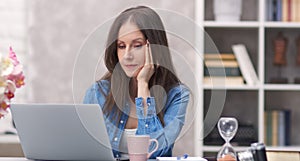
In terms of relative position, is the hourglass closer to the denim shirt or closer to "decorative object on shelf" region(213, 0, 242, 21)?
the denim shirt

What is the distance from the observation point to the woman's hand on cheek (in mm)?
1671

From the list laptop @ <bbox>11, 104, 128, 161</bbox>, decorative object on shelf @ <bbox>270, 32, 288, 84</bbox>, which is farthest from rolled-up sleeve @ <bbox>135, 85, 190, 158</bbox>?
decorative object on shelf @ <bbox>270, 32, 288, 84</bbox>

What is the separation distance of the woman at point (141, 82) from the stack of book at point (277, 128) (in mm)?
1977

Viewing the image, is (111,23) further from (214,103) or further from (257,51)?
(257,51)

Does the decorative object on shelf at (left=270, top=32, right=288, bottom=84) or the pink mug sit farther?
the decorative object on shelf at (left=270, top=32, right=288, bottom=84)

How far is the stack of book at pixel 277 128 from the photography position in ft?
12.0

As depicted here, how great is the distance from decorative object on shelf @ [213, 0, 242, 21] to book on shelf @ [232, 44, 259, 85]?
19cm

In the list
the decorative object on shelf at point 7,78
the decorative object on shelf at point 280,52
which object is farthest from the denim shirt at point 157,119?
the decorative object on shelf at point 280,52

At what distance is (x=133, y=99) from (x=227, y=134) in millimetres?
303

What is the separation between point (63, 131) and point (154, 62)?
34 centimetres

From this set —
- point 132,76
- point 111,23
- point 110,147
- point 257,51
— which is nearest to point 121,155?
point 110,147

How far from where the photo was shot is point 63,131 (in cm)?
174

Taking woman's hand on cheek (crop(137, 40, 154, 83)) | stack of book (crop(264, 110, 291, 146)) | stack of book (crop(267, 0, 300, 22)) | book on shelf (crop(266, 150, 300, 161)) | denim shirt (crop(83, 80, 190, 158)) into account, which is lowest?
stack of book (crop(264, 110, 291, 146))

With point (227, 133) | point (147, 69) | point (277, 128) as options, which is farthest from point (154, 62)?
point (277, 128)
